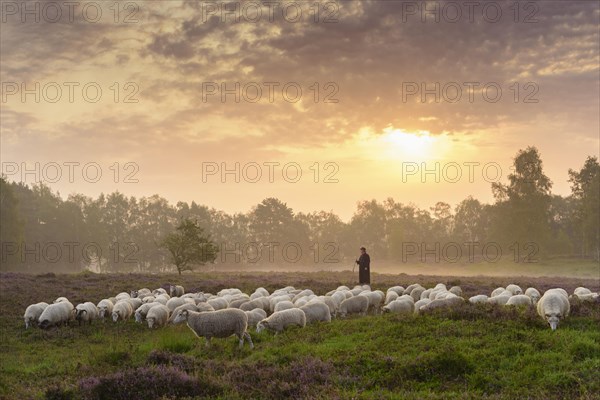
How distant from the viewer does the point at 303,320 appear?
56.3ft

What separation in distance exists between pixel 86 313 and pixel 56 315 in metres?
1.21

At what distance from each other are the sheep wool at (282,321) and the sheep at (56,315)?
30.9 feet

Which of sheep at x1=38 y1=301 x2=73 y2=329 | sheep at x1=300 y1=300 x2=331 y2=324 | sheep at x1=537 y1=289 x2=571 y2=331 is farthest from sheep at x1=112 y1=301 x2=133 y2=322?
sheep at x1=537 y1=289 x2=571 y2=331

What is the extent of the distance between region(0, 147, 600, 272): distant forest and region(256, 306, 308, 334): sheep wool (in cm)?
4534

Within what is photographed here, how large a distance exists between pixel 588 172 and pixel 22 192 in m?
116

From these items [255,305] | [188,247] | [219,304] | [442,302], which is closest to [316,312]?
[255,305]

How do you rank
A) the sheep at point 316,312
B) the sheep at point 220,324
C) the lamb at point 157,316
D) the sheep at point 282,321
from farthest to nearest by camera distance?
1. the lamb at point 157,316
2. the sheep at point 316,312
3. the sheep at point 282,321
4. the sheep at point 220,324

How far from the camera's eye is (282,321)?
16.7m

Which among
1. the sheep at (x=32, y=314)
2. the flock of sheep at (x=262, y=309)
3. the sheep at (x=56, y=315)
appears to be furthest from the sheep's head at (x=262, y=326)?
the sheep at (x=32, y=314)

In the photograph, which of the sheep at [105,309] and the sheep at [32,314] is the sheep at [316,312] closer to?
the sheep at [105,309]

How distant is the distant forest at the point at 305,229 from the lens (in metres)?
83.8

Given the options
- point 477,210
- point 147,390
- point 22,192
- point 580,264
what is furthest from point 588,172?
point 22,192

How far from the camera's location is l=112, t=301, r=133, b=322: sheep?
→ 21531mm

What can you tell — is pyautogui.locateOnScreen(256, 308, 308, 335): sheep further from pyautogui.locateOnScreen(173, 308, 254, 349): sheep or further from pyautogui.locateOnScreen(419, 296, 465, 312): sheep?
pyautogui.locateOnScreen(419, 296, 465, 312): sheep
